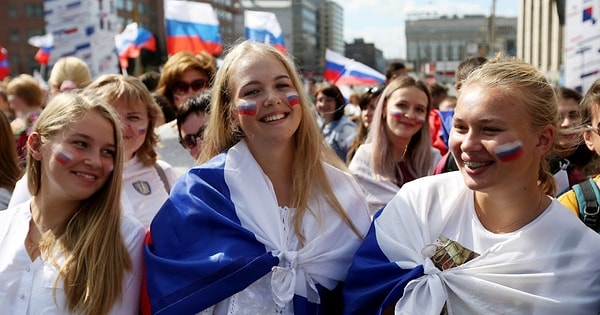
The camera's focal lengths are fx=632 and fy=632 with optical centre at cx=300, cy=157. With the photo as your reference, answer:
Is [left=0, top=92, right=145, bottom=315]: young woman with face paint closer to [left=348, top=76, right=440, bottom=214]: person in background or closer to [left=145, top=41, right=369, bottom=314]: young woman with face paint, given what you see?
[left=145, top=41, right=369, bottom=314]: young woman with face paint

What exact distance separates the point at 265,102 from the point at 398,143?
6.57 ft

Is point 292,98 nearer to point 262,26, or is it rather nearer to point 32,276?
point 32,276

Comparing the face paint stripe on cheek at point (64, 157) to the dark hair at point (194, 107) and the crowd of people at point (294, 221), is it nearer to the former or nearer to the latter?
the crowd of people at point (294, 221)

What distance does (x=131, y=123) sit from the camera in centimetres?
373

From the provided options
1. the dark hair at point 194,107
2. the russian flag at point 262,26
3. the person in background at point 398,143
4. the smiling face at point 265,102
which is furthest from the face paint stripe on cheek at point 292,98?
the russian flag at point 262,26

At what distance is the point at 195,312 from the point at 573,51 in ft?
18.2

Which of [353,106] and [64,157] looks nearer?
[64,157]

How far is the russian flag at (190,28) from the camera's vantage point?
8.69m

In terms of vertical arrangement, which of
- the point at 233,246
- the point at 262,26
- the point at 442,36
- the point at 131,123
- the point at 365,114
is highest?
the point at 262,26

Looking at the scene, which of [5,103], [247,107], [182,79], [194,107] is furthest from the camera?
[5,103]

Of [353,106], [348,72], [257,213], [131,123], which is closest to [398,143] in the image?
[131,123]

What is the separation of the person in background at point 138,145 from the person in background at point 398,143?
1.39m

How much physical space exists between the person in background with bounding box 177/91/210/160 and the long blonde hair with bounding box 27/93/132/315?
134 centimetres

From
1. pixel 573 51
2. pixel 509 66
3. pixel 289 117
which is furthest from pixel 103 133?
pixel 573 51
